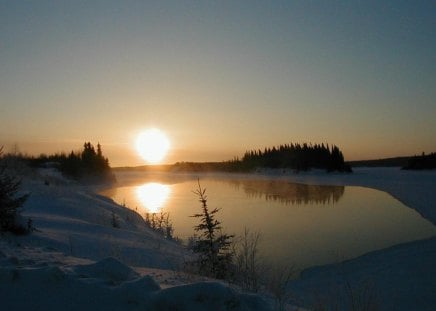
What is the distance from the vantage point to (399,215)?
23016 mm

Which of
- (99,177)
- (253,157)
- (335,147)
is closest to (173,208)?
(99,177)

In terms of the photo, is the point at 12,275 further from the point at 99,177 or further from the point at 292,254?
the point at 99,177

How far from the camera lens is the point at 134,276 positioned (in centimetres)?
521

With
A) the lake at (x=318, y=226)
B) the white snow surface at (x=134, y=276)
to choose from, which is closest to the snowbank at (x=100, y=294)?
the white snow surface at (x=134, y=276)

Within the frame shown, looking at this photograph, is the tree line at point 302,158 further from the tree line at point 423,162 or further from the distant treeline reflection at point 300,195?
the distant treeline reflection at point 300,195

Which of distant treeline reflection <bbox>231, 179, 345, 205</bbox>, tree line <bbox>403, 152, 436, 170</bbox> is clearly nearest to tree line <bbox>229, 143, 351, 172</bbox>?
tree line <bbox>403, 152, 436, 170</bbox>

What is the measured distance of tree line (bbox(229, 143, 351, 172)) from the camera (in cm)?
8731

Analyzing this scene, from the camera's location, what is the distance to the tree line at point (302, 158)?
8731 centimetres

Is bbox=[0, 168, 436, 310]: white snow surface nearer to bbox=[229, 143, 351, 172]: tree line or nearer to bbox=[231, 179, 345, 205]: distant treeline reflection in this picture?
bbox=[231, 179, 345, 205]: distant treeline reflection

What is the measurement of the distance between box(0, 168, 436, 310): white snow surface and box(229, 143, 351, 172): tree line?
68297 millimetres

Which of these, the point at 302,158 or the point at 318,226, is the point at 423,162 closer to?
the point at 302,158

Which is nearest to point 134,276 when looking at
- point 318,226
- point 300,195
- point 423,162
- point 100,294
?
point 100,294

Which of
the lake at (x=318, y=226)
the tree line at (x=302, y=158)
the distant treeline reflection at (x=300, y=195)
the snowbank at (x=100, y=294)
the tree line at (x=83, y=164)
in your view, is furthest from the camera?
the tree line at (x=302, y=158)

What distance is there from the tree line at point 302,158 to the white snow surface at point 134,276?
224 feet
